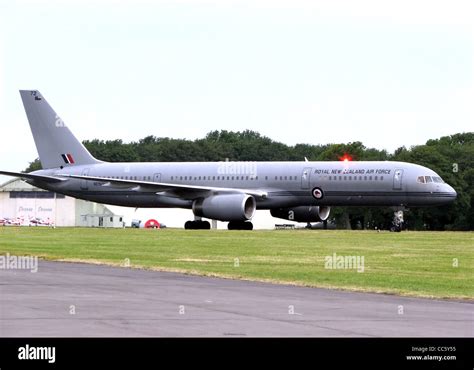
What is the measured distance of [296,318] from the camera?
1909cm

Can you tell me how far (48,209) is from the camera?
4483 inches

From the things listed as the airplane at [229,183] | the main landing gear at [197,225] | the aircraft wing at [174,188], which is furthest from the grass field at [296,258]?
the main landing gear at [197,225]

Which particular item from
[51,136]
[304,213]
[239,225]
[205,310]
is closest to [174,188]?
[239,225]

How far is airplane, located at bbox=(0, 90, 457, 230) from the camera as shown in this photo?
6806 centimetres

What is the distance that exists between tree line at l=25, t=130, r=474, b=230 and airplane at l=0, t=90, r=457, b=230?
20949 millimetres

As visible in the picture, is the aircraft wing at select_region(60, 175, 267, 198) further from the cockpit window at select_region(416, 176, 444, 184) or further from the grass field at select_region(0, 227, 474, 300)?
the grass field at select_region(0, 227, 474, 300)

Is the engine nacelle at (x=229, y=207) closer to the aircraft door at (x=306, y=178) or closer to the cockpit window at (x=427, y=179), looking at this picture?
the aircraft door at (x=306, y=178)

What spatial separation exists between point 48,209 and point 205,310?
312 feet

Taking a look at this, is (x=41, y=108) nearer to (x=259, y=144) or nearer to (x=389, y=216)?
(x=389, y=216)

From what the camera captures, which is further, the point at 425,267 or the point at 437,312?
the point at 425,267

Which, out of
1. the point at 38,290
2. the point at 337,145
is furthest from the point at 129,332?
the point at 337,145

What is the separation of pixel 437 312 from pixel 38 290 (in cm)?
812

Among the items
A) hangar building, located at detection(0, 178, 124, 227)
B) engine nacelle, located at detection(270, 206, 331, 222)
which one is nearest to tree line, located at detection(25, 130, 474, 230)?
engine nacelle, located at detection(270, 206, 331, 222)

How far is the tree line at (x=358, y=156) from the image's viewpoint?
11731 centimetres
